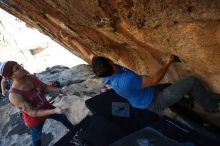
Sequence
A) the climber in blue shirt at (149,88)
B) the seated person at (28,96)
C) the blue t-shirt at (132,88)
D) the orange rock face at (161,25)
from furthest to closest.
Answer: the seated person at (28,96) < the blue t-shirt at (132,88) < the climber in blue shirt at (149,88) < the orange rock face at (161,25)

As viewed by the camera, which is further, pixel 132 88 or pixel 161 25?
pixel 132 88

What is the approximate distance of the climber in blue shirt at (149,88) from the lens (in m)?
3.78

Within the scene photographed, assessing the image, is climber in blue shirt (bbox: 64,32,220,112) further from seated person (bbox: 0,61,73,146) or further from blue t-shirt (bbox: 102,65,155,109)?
seated person (bbox: 0,61,73,146)

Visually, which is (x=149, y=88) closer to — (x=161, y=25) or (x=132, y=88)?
(x=132, y=88)

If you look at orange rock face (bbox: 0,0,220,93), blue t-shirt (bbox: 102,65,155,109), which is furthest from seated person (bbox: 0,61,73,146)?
orange rock face (bbox: 0,0,220,93)

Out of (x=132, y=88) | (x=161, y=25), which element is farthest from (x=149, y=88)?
(x=161, y=25)

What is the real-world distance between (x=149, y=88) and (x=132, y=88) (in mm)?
293

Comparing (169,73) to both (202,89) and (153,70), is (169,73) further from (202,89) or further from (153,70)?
(202,89)

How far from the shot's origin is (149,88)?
4.13 metres

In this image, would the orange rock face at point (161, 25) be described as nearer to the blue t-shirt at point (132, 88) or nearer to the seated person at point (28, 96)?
the blue t-shirt at point (132, 88)

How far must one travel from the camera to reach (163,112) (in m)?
4.26

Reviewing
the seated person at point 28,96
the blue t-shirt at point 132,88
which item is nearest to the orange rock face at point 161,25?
the blue t-shirt at point 132,88

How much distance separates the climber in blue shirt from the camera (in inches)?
149

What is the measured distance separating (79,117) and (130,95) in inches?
75.5
